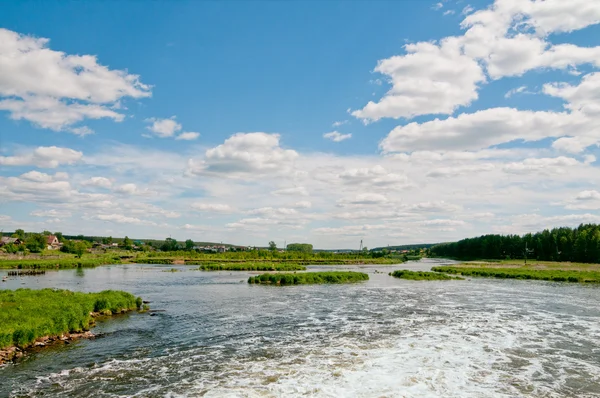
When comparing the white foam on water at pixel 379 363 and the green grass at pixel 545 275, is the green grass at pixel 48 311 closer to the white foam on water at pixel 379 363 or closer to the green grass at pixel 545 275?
the white foam on water at pixel 379 363

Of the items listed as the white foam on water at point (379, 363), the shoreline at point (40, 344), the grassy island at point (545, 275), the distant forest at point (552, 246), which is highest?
the distant forest at point (552, 246)

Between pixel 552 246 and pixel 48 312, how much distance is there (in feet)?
529

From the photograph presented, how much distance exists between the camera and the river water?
18.2 metres

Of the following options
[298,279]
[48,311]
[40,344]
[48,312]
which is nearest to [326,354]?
[40,344]

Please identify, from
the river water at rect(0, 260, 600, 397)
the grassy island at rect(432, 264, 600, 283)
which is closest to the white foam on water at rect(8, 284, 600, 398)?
the river water at rect(0, 260, 600, 397)

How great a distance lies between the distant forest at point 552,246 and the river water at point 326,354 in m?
100

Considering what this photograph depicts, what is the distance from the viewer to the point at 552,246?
146375 millimetres

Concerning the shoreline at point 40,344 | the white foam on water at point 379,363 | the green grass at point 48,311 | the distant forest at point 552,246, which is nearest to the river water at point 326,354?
the white foam on water at point 379,363

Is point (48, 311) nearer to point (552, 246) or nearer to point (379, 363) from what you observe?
point (379, 363)

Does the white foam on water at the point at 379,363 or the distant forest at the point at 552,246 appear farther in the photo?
the distant forest at the point at 552,246

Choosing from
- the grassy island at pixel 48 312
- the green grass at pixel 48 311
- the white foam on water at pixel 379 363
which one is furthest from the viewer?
the green grass at pixel 48 311

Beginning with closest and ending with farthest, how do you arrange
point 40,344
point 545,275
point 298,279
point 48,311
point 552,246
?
point 40,344 → point 48,311 → point 298,279 → point 545,275 → point 552,246

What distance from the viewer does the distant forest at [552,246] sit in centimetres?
12506

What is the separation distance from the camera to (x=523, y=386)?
62.1 ft
